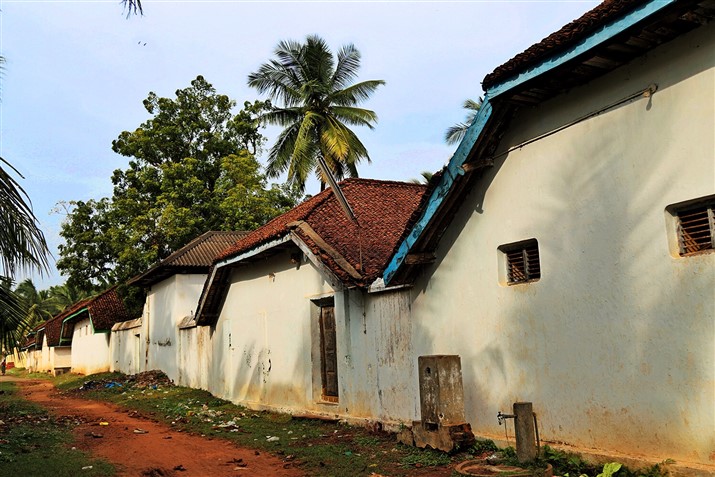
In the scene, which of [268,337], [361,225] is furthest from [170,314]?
[361,225]

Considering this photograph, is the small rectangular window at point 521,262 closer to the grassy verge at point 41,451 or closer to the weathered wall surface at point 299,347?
the weathered wall surface at point 299,347

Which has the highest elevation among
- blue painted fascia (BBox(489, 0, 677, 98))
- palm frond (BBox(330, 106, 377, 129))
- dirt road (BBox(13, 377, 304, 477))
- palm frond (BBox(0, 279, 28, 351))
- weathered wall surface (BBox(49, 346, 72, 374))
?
palm frond (BBox(330, 106, 377, 129))

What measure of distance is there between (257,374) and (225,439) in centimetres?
377

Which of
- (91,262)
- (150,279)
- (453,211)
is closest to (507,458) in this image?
(453,211)

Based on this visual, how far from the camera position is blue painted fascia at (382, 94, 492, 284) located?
8078mm

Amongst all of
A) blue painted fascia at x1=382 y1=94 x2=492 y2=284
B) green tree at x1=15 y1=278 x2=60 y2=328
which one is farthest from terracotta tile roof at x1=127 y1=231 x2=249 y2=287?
green tree at x1=15 y1=278 x2=60 y2=328

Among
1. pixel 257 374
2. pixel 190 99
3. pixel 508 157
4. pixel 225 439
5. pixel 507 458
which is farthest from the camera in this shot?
pixel 190 99

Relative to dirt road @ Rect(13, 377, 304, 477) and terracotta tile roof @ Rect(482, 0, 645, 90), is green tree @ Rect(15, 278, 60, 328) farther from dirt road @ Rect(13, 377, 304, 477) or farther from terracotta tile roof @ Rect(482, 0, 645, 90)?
terracotta tile roof @ Rect(482, 0, 645, 90)

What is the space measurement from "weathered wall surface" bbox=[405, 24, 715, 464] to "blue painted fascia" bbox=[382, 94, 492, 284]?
456mm

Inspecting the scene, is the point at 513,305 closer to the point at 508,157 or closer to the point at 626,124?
the point at 508,157

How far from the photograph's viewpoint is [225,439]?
36.7 ft

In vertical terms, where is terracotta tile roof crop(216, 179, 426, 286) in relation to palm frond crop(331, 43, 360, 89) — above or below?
below

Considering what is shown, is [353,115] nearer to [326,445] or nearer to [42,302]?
[326,445]

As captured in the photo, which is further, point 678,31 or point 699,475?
point 678,31
